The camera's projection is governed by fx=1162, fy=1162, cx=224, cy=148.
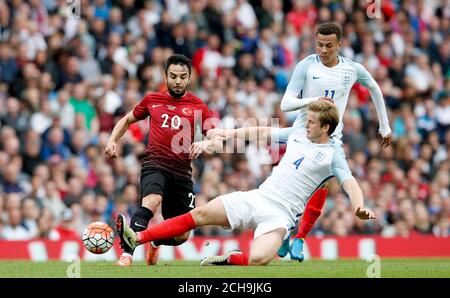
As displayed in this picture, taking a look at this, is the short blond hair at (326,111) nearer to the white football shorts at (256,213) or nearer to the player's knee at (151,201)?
the white football shorts at (256,213)

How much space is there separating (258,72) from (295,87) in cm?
880

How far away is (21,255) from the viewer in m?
16.5

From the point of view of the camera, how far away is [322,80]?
13062 millimetres

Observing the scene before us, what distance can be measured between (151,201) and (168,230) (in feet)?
3.27

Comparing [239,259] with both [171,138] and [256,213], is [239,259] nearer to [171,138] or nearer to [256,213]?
[256,213]

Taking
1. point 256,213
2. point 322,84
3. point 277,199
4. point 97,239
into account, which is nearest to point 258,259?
point 256,213

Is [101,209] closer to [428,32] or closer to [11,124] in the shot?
[11,124]

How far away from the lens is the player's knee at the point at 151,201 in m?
12.7

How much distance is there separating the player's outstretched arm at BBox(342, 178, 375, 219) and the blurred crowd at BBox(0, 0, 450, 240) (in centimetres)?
668

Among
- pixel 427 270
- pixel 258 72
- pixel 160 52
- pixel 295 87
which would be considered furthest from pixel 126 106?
pixel 427 270

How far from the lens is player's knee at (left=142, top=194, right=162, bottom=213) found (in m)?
12.7

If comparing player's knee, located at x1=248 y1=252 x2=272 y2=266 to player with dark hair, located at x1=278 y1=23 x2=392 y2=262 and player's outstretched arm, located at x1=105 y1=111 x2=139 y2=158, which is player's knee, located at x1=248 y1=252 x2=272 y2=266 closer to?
player with dark hair, located at x1=278 y1=23 x2=392 y2=262

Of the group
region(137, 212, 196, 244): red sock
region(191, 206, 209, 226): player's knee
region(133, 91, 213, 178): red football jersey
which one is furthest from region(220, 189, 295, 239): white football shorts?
region(133, 91, 213, 178): red football jersey

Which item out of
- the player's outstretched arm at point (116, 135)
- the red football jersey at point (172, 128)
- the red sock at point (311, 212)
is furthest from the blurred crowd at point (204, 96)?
the red sock at point (311, 212)
